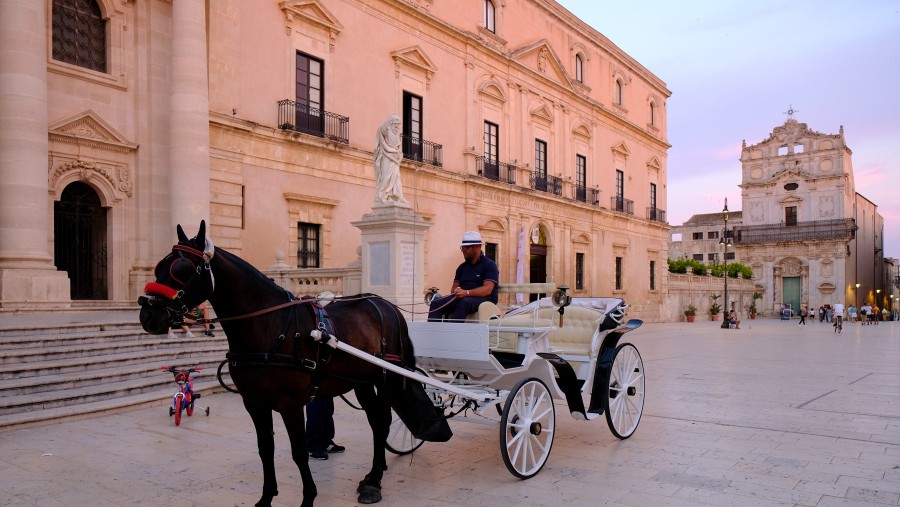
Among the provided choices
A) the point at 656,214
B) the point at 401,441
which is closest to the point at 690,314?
the point at 656,214

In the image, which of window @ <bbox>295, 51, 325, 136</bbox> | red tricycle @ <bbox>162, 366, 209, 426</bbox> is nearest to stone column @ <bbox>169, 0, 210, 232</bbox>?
window @ <bbox>295, 51, 325, 136</bbox>

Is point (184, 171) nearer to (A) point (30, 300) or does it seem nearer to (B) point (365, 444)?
(A) point (30, 300)

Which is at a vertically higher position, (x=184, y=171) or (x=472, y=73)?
(x=472, y=73)

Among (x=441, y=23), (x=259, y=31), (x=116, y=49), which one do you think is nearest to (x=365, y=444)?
(x=116, y=49)

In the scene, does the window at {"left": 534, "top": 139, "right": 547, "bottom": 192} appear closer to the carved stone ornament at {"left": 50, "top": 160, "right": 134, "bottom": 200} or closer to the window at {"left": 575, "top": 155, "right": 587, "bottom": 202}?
the window at {"left": 575, "top": 155, "right": 587, "bottom": 202}

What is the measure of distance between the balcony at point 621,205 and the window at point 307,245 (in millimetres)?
19438

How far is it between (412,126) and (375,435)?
16687mm

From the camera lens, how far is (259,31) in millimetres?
16156

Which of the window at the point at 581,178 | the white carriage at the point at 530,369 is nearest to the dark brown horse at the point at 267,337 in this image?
the white carriage at the point at 530,369

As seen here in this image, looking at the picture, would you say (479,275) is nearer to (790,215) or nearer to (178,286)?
(178,286)

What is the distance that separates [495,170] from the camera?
24844 mm

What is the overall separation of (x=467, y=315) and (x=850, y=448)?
394 cm

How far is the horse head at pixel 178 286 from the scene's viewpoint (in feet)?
13.9

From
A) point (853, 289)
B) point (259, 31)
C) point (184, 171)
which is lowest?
point (853, 289)
